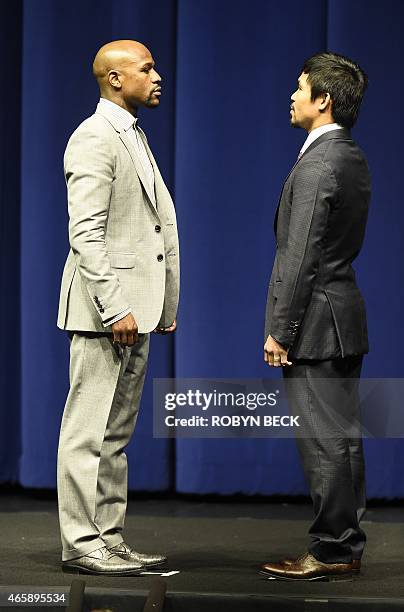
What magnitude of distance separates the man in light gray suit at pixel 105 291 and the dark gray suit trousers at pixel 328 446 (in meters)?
0.42

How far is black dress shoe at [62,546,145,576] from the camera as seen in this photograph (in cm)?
266

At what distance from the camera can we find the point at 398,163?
386cm

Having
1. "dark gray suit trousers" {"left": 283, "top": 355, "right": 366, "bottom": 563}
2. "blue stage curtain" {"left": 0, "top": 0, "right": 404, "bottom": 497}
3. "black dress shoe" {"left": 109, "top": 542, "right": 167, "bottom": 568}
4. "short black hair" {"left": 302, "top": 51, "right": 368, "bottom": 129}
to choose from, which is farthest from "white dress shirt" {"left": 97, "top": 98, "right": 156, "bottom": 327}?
"blue stage curtain" {"left": 0, "top": 0, "right": 404, "bottom": 497}

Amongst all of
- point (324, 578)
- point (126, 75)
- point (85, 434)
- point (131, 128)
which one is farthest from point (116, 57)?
point (324, 578)

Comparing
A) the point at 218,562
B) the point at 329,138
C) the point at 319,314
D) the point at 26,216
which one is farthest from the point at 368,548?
the point at 26,216

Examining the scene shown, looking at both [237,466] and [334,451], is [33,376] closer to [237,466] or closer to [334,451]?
[237,466]

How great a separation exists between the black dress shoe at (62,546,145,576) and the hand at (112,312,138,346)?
0.53 metres

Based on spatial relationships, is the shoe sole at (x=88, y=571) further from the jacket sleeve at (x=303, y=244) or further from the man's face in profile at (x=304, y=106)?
the man's face in profile at (x=304, y=106)

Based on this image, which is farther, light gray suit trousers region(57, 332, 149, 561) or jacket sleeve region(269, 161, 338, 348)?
light gray suit trousers region(57, 332, 149, 561)

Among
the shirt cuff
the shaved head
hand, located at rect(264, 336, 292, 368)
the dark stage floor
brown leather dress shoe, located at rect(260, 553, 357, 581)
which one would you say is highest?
the shaved head

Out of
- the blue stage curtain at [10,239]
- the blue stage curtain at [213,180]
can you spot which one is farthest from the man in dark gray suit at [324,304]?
the blue stage curtain at [10,239]

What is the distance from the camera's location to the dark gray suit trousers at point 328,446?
8.64 feet

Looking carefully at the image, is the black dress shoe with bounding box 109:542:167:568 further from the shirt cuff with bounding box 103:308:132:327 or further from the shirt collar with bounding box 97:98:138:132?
the shirt collar with bounding box 97:98:138:132

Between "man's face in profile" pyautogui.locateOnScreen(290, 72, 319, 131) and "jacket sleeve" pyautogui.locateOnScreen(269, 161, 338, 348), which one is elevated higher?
"man's face in profile" pyautogui.locateOnScreen(290, 72, 319, 131)
